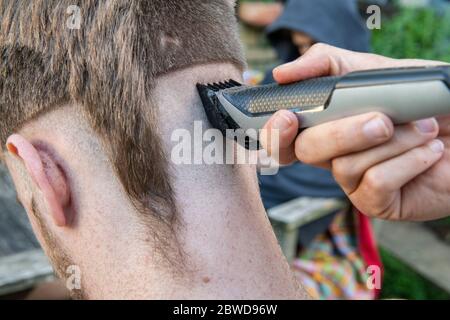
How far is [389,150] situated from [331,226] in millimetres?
2040

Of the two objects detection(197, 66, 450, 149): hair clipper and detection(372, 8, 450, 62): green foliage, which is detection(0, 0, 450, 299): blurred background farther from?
detection(197, 66, 450, 149): hair clipper

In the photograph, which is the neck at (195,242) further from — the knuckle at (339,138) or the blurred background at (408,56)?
the blurred background at (408,56)

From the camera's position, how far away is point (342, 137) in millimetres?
931

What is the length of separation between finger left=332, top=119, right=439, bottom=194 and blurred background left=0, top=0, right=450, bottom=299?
793mm

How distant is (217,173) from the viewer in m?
1.16

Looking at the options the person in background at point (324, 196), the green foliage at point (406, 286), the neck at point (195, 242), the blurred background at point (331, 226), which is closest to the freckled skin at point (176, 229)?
the neck at point (195, 242)

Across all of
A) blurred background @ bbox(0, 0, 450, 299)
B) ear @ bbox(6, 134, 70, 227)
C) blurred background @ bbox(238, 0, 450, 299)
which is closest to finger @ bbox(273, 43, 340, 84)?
ear @ bbox(6, 134, 70, 227)

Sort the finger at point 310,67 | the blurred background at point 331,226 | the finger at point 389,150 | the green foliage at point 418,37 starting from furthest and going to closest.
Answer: the green foliage at point 418,37
the blurred background at point 331,226
the finger at point 310,67
the finger at point 389,150

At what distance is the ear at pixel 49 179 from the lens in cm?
114

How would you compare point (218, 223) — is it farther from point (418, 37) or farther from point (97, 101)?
point (418, 37)

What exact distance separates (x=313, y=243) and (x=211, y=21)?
1817mm

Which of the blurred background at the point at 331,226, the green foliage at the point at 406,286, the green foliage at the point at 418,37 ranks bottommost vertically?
the green foliage at the point at 406,286
